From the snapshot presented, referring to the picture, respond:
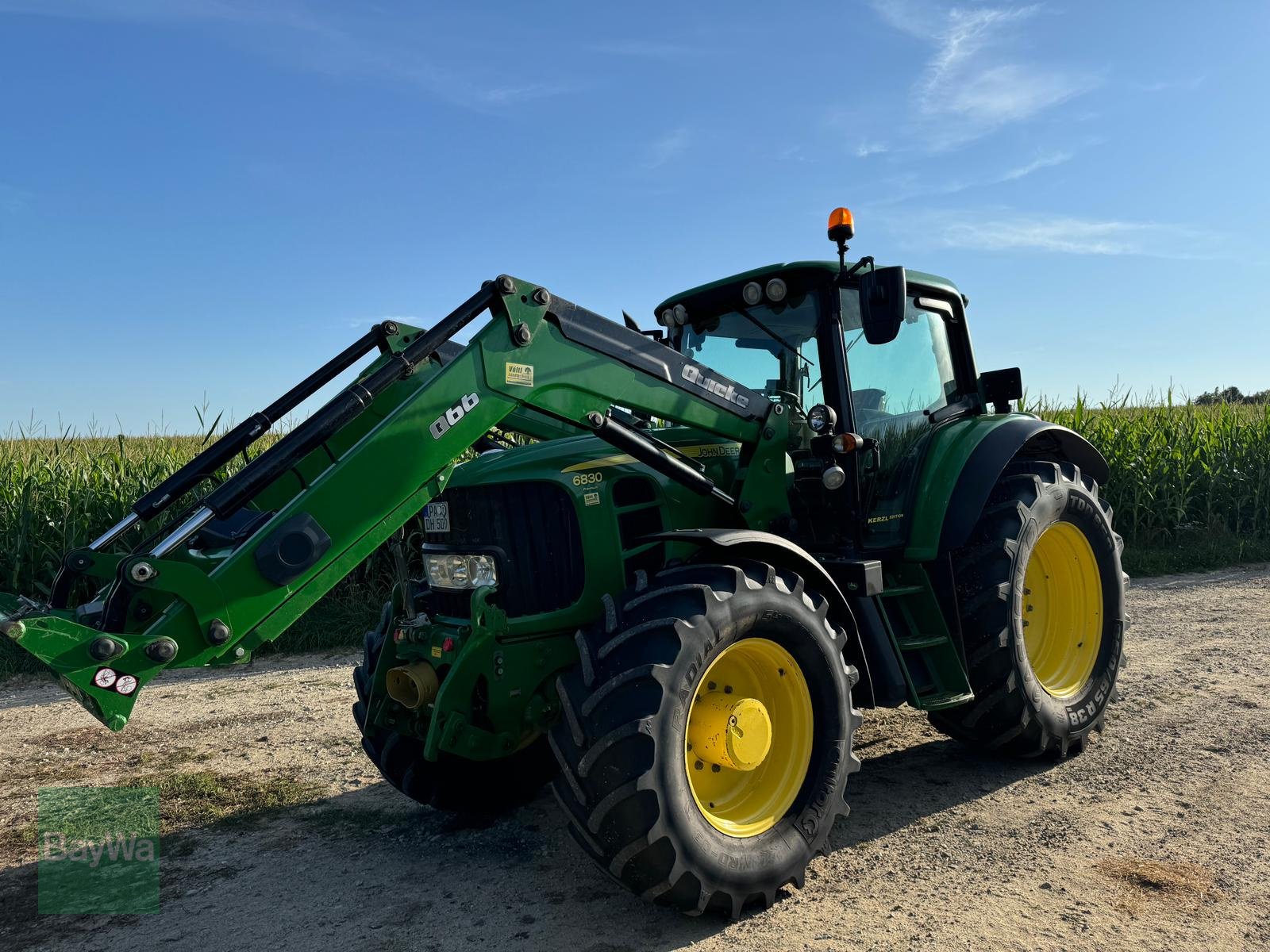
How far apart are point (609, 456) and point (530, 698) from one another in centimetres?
103

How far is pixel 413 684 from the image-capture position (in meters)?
3.85

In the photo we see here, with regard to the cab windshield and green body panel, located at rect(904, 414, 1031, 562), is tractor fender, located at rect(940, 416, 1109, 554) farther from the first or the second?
the cab windshield

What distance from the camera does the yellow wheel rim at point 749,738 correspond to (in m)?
3.48

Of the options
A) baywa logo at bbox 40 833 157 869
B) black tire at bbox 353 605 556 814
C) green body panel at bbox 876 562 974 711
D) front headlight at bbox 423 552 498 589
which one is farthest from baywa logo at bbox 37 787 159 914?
green body panel at bbox 876 562 974 711

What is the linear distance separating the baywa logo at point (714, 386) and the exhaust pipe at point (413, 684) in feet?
5.24

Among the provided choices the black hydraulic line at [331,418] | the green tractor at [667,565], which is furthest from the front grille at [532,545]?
the black hydraulic line at [331,418]

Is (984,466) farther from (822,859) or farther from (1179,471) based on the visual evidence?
(1179,471)

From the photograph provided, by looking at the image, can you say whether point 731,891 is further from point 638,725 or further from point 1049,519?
point 1049,519

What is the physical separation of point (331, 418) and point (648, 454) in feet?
4.06

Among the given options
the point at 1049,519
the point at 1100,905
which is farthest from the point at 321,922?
the point at 1049,519

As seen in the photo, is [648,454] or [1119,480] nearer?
[648,454]

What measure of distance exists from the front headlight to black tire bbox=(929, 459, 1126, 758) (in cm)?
224

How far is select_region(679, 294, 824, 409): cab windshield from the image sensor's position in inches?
182

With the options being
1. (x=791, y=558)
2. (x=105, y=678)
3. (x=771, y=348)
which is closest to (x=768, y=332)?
(x=771, y=348)
